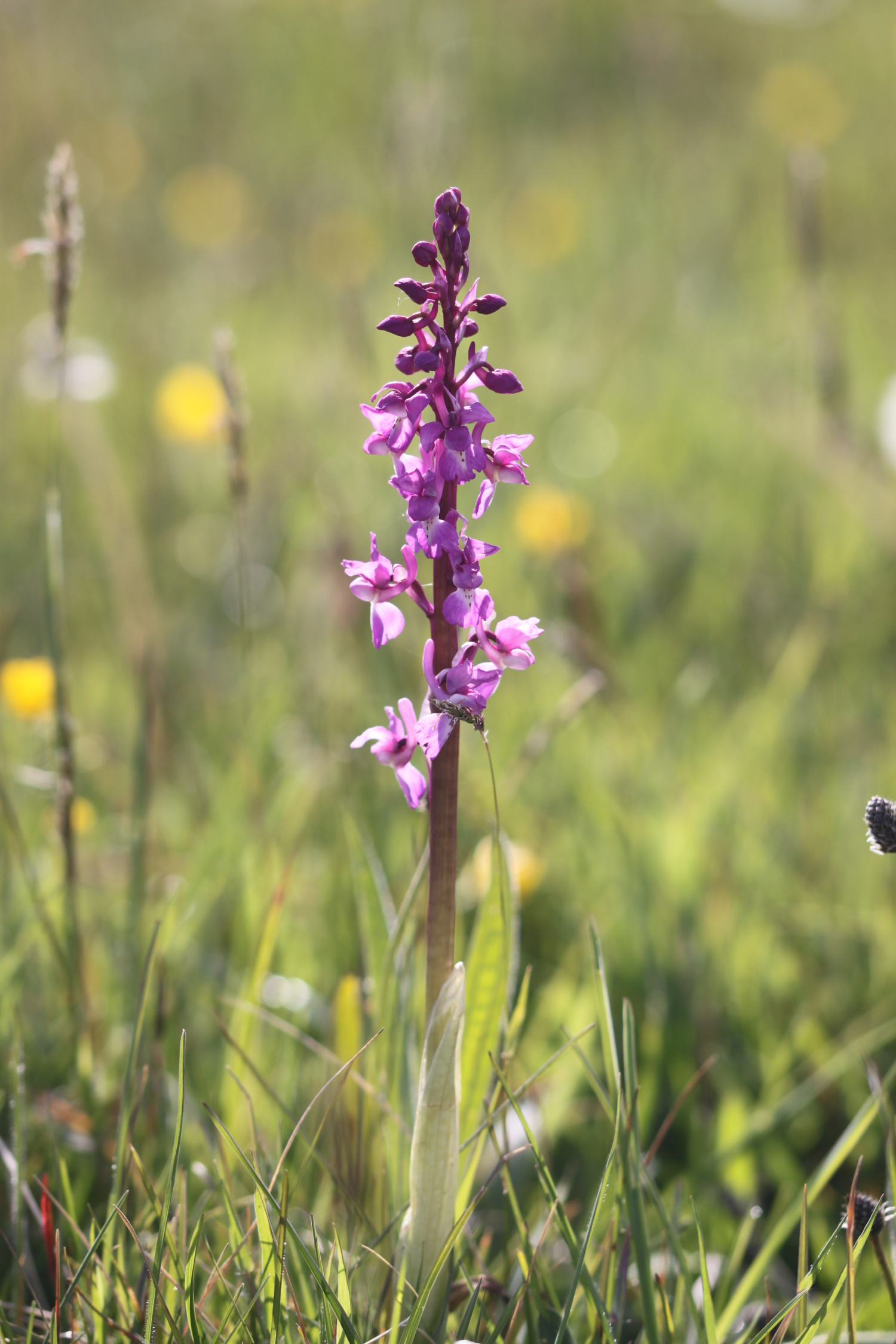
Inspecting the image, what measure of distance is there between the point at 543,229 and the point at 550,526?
4.72 m

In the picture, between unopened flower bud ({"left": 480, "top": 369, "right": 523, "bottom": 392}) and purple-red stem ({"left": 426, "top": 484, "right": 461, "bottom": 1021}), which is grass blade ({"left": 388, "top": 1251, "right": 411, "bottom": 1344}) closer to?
purple-red stem ({"left": 426, "top": 484, "right": 461, "bottom": 1021})

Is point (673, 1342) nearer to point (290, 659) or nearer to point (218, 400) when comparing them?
point (290, 659)

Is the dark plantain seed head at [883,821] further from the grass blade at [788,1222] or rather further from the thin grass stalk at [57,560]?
the thin grass stalk at [57,560]

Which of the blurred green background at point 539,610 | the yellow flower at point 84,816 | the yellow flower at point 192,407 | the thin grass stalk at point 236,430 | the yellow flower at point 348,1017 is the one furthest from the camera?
the yellow flower at point 192,407

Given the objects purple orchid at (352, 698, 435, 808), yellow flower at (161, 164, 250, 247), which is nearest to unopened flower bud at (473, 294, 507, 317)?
purple orchid at (352, 698, 435, 808)

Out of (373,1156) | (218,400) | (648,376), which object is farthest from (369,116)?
(373,1156)

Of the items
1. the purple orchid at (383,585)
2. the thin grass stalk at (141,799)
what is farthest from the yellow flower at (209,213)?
the purple orchid at (383,585)

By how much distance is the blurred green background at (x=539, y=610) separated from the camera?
1.98 meters

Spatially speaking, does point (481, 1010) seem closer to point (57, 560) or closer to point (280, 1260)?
point (280, 1260)

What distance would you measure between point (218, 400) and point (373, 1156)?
11.1ft

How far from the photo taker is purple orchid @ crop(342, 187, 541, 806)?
1.08 metres

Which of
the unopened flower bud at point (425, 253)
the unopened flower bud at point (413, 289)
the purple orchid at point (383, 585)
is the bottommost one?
the purple orchid at point (383, 585)

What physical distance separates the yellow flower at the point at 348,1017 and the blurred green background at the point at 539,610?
0.28 meters

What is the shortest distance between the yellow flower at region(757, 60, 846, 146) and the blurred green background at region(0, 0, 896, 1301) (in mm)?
66
